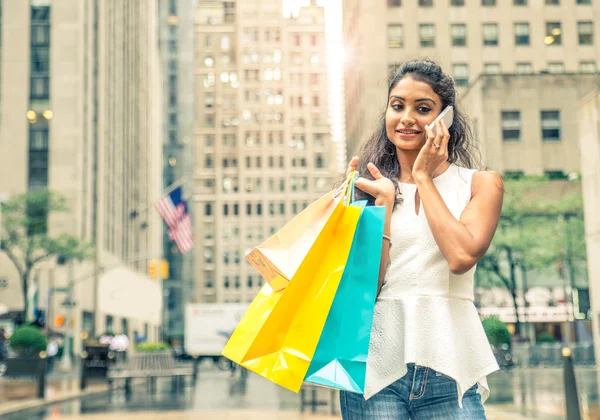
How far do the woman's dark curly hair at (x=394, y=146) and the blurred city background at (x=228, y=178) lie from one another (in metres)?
0.19

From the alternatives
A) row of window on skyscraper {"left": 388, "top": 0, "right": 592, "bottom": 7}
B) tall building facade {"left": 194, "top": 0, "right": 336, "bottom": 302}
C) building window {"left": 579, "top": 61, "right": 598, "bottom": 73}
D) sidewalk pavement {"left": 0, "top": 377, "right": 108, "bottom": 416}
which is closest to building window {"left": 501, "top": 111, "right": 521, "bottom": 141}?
building window {"left": 579, "top": 61, "right": 598, "bottom": 73}

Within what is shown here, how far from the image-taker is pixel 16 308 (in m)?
52.8

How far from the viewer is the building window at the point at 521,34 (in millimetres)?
16641

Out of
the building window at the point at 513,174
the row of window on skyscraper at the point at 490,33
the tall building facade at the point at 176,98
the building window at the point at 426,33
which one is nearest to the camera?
the row of window on skyscraper at the point at 490,33

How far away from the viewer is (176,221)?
3991 centimetres

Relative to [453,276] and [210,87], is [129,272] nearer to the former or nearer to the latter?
[453,276]

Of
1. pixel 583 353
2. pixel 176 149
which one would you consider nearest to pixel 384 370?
pixel 583 353

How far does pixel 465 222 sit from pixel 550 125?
946 inches

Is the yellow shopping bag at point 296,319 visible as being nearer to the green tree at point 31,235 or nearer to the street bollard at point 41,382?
the street bollard at point 41,382

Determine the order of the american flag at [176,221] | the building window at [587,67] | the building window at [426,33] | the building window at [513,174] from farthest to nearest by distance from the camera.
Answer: the american flag at [176,221] → the building window at [513,174] → the building window at [426,33] → the building window at [587,67]

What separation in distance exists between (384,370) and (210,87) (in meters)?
135

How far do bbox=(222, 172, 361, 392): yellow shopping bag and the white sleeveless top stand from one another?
0.24m

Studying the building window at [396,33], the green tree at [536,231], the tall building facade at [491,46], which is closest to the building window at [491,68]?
the tall building facade at [491,46]

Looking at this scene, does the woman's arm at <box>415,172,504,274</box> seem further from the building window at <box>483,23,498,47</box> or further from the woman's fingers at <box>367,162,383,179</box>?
the building window at <box>483,23,498,47</box>
